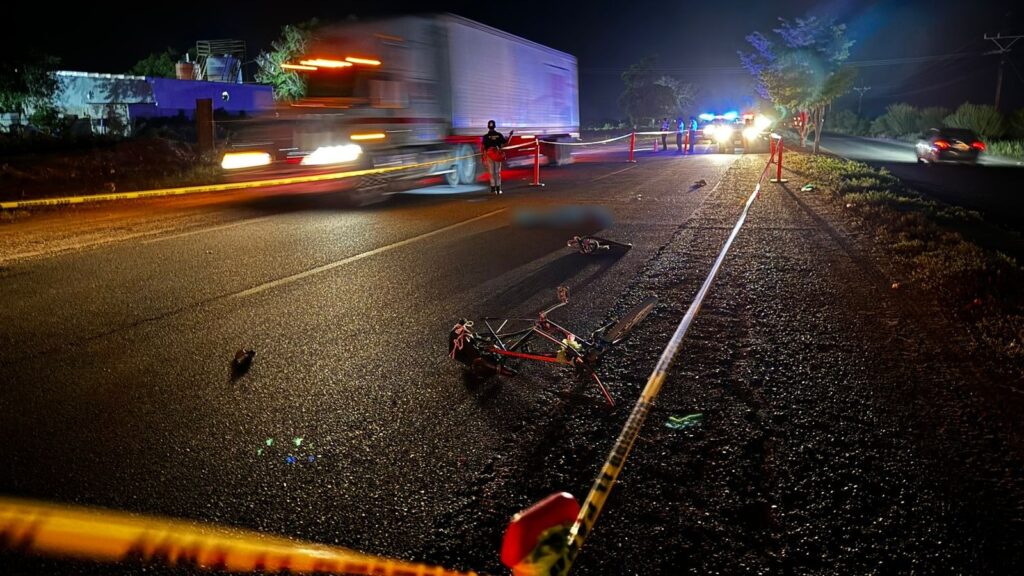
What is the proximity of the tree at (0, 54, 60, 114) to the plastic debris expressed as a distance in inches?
1574

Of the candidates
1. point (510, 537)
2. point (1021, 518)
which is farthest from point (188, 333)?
point (1021, 518)

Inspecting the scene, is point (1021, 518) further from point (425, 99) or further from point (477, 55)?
point (477, 55)

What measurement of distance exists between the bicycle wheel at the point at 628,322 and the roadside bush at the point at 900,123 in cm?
6254

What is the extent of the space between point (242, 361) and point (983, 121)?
51.6m

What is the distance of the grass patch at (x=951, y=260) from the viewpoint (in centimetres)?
612

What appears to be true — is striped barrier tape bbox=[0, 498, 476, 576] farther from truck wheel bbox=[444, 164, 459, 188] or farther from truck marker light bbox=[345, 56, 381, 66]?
truck wheel bbox=[444, 164, 459, 188]

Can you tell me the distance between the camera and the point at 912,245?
31.6ft

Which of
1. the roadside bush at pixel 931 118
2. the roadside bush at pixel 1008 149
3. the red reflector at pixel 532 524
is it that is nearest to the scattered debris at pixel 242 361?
the red reflector at pixel 532 524

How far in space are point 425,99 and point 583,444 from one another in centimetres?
1431

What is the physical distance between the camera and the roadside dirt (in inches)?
117

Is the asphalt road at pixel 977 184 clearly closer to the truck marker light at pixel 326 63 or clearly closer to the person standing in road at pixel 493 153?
the person standing in road at pixel 493 153

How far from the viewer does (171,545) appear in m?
3.06

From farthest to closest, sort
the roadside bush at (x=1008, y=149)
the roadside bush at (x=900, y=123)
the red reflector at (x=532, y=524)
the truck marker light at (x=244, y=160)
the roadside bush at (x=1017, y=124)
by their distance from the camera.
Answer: the roadside bush at (x=900, y=123) → the roadside bush at (x=1017, y=124) → the roadside bush at (x=1008, y=149) → the truck marker light at (x=244, y=160) → the red reflector at (x=532, y=524)

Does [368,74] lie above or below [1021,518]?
above
